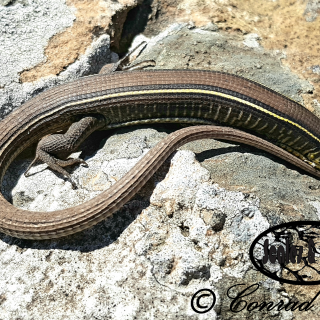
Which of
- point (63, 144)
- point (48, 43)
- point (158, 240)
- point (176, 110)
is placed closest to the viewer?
point (158, 240)

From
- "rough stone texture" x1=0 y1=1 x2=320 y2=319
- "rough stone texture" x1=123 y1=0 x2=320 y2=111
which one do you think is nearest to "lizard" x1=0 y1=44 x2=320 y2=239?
"rough stone texture" x1=0 y1=1 x2=320 y2=319

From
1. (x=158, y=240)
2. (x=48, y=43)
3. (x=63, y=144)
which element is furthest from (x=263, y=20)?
(x=158, y=240)

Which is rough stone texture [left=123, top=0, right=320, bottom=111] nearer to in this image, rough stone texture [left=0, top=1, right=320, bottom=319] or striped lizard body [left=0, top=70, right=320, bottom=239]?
striped lizard body [left=0, top=70, right=320, bottom=239]

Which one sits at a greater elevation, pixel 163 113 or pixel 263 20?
pixel 263 20

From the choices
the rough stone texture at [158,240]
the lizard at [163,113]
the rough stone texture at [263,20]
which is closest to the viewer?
the rough stone texture at [158,240]

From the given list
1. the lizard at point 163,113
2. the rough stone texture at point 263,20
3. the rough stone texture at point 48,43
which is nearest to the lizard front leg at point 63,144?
the lizard at point 163,113

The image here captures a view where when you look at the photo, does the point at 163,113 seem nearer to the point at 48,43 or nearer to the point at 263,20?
the point at 48,43

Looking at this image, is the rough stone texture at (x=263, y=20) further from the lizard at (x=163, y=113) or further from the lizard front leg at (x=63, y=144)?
the lizard front leg at (x=63, y=144)

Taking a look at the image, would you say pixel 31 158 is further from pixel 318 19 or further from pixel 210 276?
pixel 318 19

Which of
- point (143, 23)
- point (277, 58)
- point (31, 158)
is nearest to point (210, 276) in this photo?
point (31, 158)
